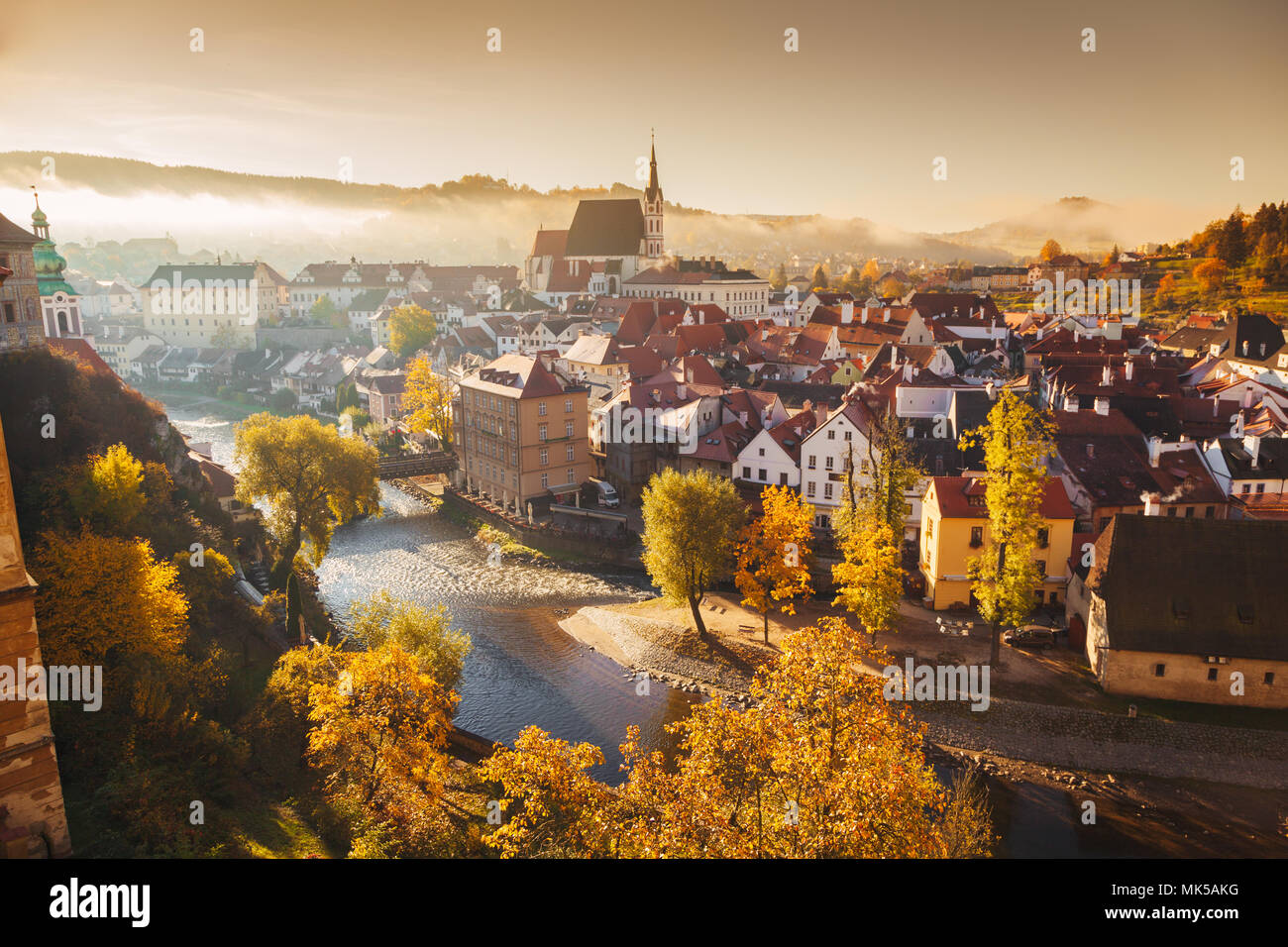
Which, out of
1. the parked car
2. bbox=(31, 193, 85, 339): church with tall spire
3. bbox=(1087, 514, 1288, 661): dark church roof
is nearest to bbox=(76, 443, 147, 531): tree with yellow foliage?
bbox=(31, 193, 85, 339): church with tall spire

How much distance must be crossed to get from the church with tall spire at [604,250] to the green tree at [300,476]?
4869cm

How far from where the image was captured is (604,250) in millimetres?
78688

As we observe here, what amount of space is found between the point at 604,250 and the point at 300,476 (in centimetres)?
5892

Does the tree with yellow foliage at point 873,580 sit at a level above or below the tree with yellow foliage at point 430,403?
below

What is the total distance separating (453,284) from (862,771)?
82.6 metres

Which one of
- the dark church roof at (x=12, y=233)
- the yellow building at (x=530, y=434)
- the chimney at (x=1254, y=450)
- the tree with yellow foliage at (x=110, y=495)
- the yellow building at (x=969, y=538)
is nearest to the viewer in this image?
the tree with yellow foliage at (x=110, y=495)

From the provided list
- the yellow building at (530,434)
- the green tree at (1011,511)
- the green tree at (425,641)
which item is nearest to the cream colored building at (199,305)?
the yellow building at (530,434)

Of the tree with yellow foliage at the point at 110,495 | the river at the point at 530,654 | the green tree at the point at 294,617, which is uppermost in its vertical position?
the tree with yellow foliage at the point at 110,495

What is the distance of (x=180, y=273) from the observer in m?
70.4

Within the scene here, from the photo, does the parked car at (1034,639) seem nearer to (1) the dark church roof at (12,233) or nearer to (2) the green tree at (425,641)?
(2) the green tree at (425,641)

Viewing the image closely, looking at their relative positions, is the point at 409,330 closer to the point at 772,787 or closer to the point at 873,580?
the point at 873,580

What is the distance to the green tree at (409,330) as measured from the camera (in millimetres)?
58094
